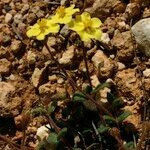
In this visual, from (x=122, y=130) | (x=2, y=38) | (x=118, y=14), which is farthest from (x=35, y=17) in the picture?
(x=122, y=130)

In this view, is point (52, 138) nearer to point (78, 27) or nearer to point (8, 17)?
point (78, 27)

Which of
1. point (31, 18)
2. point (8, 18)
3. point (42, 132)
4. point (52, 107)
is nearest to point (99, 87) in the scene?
point (52, 107)

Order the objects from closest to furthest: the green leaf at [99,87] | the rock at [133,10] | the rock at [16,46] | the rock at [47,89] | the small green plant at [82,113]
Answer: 1. the small green plant at [82,113]
2. the green leaf at [99,87]
3. the rock at [47,89]
4. the rock at [133,10]
5. the rock at [16,46]

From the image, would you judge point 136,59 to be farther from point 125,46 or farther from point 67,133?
point 67,133

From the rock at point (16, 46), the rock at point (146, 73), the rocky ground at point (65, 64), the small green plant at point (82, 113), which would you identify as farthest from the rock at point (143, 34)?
the rock at point (16, 46)

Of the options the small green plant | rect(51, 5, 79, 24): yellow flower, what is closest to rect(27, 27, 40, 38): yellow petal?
the small green plant

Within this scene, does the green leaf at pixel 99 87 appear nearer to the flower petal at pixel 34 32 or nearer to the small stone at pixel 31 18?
the flower petal at pixel 34 32
